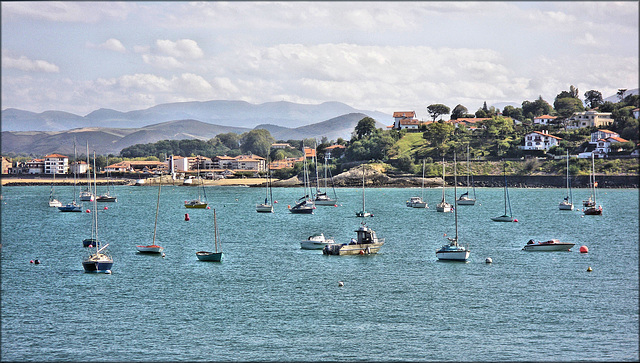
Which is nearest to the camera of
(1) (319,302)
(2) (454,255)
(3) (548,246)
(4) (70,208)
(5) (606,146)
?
(1) (319,302)

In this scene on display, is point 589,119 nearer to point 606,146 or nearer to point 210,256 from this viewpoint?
point 606,146

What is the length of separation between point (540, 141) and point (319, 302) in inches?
5995

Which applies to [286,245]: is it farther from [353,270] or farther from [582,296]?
[582,296]

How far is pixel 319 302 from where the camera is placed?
123 feet

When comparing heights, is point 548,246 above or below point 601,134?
below

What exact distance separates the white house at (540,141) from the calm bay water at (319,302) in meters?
112

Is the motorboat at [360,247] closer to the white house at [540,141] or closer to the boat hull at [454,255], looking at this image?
the boat hull at [454,255]

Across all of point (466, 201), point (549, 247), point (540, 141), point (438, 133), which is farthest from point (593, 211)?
point (438, 133)

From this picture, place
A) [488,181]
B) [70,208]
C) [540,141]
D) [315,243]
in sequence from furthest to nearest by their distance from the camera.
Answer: [540,141] < [488,181] < [70,208] < [315,243]

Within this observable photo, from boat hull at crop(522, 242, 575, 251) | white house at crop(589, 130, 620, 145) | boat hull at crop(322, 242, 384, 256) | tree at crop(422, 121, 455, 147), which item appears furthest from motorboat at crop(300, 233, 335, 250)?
tree at crop(422, 121, 455, 147)

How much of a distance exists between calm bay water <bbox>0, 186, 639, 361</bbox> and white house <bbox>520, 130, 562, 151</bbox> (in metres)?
112

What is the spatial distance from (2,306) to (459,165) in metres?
152

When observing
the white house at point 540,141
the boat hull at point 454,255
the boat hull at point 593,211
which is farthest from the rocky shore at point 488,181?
the boat hull at point 454,255

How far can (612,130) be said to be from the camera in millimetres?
174000
